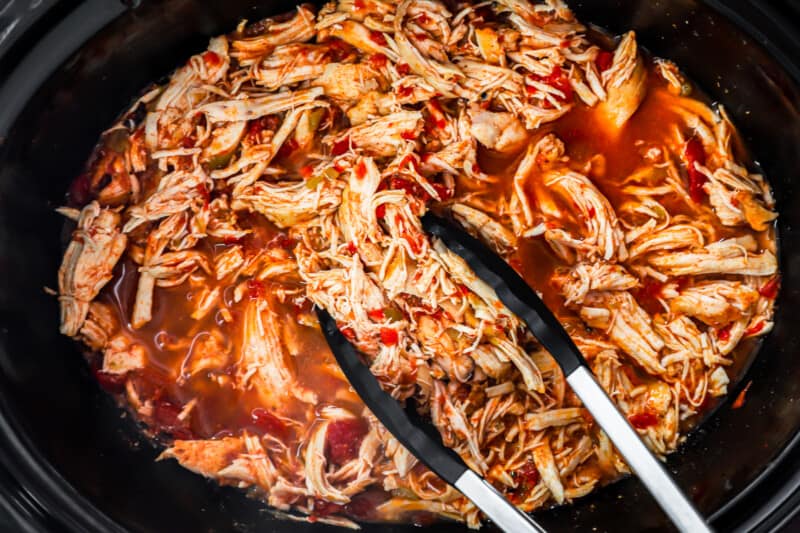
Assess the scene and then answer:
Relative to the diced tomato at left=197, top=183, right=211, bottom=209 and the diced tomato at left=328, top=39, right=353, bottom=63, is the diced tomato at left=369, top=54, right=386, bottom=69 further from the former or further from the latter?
the diced tomato at left=197, top=183, right=211, bottom=209

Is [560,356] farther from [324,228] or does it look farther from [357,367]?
[324,228]

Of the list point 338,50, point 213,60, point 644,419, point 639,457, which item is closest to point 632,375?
point 644,419

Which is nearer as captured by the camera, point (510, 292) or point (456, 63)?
point (510, 292)

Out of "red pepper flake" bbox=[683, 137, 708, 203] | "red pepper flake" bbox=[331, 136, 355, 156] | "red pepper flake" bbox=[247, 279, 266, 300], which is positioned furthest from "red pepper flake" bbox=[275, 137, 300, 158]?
"red pepper flake" bbox=[683, 137, 708, 203]

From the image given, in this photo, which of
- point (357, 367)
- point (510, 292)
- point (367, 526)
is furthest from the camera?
point (367, 526)

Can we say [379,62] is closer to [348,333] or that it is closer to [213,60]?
[213,60]

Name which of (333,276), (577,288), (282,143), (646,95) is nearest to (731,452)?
(577,288)

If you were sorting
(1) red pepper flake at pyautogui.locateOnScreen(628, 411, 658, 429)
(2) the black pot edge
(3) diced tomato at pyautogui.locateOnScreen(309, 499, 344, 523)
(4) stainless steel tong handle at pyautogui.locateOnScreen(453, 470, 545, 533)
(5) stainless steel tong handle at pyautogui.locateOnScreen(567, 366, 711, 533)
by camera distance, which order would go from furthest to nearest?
(3) diced tomato at pyautogui.locateOnScreen(309, 499, 344, 523), (1) red pepper flake at pyautogui.locateOnScreen(628, 411, 658, 429), (2) the black pot edge, (4) stainless steel tong handle at pyautogui.locateOnScreen(453, 470, 545, 533), (5) stainless steel tong handle at pyautogui.locateOnScreen(567, 366, 711, 533)
